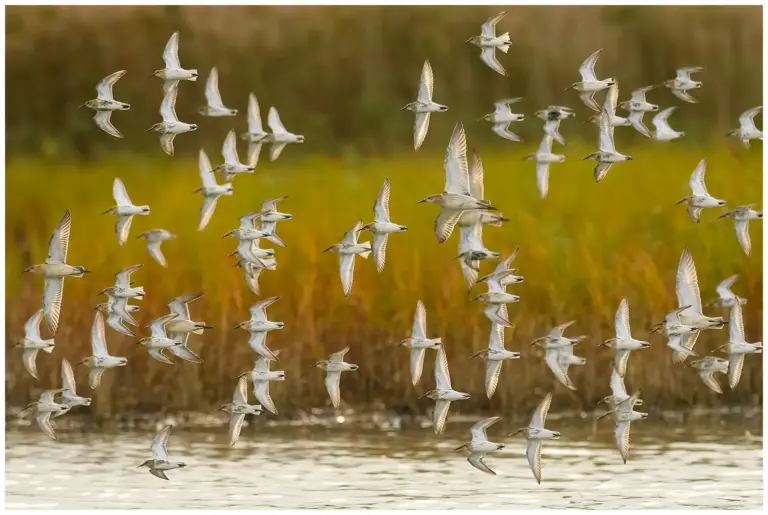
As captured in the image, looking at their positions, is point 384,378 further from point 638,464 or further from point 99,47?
point 99,47

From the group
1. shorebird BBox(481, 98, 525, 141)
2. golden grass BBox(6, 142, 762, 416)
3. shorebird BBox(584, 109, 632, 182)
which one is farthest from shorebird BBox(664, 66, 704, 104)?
golden grass BBox(6, 142, 762, 416)

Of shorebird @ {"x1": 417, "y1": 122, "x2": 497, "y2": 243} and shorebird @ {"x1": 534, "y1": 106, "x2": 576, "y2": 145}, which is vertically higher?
shorebird @ {"x1": 534, "y1": 106, "x2": 576, "y2": 145}

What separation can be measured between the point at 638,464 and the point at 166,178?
22.2 feet

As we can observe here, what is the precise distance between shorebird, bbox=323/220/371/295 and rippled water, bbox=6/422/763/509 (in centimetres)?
135

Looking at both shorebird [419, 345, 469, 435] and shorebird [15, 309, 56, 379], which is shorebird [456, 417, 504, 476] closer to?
shorebird [419, 345, 469, 435]

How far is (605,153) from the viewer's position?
41.8 feet

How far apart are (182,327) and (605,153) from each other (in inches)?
145

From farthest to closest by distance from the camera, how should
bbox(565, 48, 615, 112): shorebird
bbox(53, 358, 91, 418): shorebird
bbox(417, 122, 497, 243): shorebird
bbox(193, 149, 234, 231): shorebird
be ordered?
bbox(193, 149, 234, 231): shorebird, bbox(565, 48, 615, 112): shorebird, bbox(53, 358, 91, 418): shorebird, bbox(417, 122, 497, 243): shorebird

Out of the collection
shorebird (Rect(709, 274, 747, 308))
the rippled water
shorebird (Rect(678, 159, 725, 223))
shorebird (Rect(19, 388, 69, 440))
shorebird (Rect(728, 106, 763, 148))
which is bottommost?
the rippled water

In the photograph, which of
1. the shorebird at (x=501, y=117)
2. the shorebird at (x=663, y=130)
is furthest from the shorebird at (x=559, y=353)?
the shorebird at (x=663, y=130)

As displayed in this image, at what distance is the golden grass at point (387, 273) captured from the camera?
44.1ft

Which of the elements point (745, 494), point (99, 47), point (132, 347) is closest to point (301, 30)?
point (99, 47)

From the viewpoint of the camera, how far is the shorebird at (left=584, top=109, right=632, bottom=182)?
1264 cm

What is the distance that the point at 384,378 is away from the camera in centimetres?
1333
